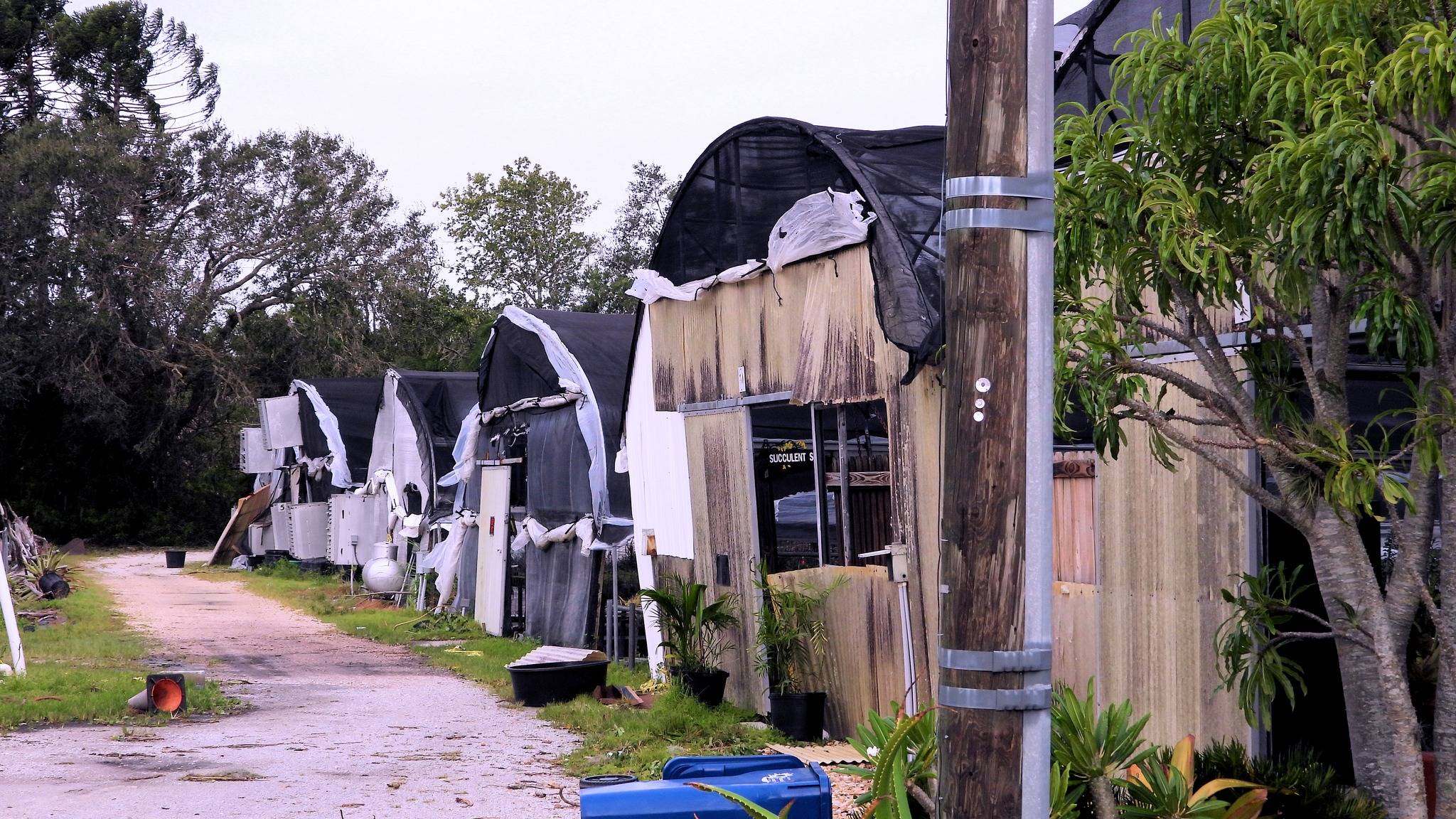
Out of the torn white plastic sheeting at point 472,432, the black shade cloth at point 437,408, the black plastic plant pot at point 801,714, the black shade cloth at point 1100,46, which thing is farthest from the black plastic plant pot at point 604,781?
the black shade cloth at point 437,408

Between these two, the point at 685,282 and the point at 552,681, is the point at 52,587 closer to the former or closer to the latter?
the point at 552,681

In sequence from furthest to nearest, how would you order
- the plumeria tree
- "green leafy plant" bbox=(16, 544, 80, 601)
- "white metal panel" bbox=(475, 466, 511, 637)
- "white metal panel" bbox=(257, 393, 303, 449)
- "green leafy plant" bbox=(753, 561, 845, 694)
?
"white metal panel" bbox=(257, 393, 303, 449), "green leafy plant" bbox=(16, 544, 80, 601), "white metal panel" bbox=(475, 466, 511, 637), "green leafy plant" bbox=(753, 561, 845, 694), the plumeria tree

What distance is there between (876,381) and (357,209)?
33179 millimetres

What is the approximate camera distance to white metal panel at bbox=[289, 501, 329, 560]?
26562mm

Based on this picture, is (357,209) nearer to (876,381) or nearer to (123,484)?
(123,484)

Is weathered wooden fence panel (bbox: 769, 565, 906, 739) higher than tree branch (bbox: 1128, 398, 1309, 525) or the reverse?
the reverse

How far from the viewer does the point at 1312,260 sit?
13.7ft

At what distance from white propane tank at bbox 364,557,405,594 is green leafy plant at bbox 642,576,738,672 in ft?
35.5

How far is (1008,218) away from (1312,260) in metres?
1.11

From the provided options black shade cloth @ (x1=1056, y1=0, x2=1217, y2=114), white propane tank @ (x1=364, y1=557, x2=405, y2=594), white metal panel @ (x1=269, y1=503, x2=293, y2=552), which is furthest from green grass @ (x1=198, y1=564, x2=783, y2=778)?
white metal panel @ (x1=269, y1=503, x2=293, y2=552)

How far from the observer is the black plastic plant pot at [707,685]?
1026cm

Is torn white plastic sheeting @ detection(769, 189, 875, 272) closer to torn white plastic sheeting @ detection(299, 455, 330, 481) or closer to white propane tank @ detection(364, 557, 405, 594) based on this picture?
white propane tank @ detection(364, 557, 405, 594)

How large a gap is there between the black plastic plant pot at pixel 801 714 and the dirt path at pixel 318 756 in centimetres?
152

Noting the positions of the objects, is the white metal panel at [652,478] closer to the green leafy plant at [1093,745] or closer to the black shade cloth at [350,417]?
the green leafy plant at [1093,745]
